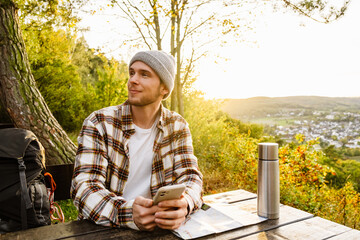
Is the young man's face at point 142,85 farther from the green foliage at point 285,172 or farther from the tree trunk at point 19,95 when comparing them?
the green foliage at point 285,172

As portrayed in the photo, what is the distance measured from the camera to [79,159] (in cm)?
146

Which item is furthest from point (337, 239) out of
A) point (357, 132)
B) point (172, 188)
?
point (357, 132)

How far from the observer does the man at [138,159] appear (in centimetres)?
125

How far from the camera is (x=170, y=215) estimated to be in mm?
1195

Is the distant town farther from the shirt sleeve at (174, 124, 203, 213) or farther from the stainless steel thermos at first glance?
the stainless steel thermos

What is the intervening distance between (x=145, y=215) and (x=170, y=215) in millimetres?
109

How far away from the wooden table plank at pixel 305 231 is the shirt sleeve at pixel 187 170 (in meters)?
0.38

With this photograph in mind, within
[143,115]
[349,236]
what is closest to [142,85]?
[143,115]

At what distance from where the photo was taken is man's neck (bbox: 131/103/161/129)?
1.92m

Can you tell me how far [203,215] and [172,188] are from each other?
40cm

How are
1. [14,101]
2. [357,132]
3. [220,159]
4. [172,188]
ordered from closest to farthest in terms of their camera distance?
[172,188] → [14,101] → [220,159] → [357,132]

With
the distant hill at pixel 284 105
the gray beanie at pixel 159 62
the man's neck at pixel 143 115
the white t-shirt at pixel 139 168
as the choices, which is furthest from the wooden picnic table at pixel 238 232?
the distant hill at pixel 284 105

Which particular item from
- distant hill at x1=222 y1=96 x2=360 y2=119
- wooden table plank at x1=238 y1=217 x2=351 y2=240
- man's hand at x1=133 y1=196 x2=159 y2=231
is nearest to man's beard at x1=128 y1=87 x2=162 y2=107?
man's hand at x1=133 y1=196 x2=159 y2=231

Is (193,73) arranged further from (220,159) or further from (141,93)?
(141,93)
